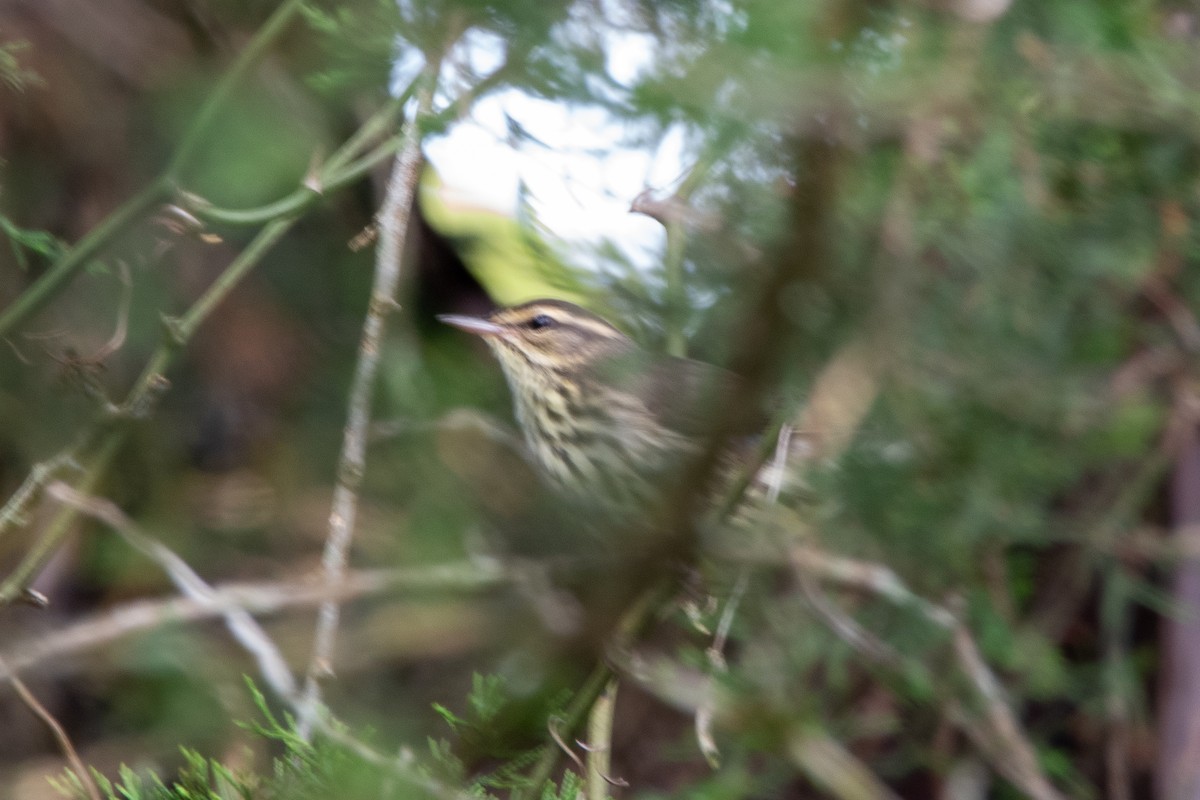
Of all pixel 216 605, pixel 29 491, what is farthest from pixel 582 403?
pixel 29 491

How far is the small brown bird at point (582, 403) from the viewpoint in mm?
2516

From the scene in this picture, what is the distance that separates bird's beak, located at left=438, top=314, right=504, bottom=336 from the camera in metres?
2.95

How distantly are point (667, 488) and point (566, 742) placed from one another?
680 millimetres

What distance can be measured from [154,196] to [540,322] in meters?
1.24

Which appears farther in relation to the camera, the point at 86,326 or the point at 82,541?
the point at 82,541

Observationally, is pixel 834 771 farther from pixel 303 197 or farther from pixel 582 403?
pixel 303 197

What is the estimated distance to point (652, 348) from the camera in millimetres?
1521

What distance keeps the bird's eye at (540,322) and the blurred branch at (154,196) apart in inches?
46.0

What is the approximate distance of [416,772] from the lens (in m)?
1.39

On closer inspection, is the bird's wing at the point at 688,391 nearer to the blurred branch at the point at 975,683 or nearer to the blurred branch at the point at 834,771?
the blurred branch at the point at 975,683

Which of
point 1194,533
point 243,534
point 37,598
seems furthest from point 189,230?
point 1194,533

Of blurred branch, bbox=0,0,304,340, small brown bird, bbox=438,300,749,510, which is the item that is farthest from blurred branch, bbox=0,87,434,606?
small brown bird, bbox=438,300,749,510

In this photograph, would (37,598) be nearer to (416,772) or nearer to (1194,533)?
(416,772)

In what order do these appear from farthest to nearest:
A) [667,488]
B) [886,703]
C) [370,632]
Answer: [886,703]
[370,632]
[667,488]
